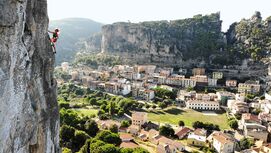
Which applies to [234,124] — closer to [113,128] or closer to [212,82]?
[113,128]

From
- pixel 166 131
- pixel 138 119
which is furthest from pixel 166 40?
pixel 166 131

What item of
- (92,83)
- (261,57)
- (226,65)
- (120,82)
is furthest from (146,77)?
(261,57)

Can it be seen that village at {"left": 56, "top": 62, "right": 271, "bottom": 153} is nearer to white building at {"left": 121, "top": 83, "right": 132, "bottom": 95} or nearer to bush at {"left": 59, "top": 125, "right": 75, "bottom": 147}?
white building at {"left": 121, "top": 83, "right": 132, "bottom": 95}

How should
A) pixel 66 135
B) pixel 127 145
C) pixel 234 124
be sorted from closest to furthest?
pixel 127 145 → pixel 66 135 → pixel 234 124

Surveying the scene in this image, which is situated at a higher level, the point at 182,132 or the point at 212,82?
the point at 212,82

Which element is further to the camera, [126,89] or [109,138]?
[126,89]

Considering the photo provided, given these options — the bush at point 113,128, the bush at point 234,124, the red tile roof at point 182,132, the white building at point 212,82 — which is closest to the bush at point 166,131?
the red tile roof at point 182,132
